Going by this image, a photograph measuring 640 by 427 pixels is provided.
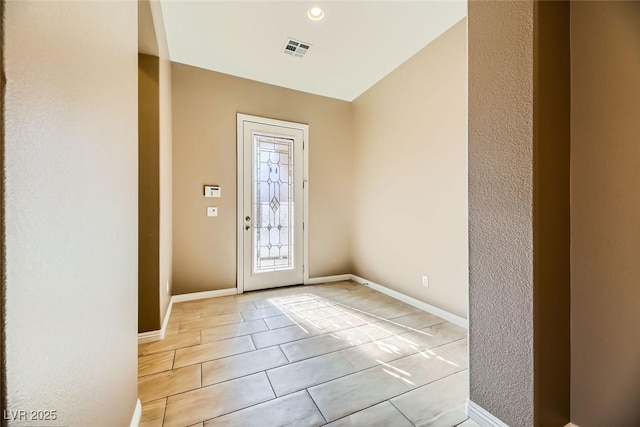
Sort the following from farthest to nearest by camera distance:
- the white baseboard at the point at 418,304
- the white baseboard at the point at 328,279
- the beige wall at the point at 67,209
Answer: the white baseboard at the point at 328,279, the white baseboard at the point at 418,304, the beige wall at the point at 67,209

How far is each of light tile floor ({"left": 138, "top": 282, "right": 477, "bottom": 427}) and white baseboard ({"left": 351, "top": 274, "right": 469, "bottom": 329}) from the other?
9 centimetres

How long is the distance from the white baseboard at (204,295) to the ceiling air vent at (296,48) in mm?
3032

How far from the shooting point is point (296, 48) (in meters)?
2.79

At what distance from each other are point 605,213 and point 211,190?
11.3ft

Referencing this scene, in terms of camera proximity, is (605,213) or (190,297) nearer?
(605,213)

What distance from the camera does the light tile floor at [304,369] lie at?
1380 mm

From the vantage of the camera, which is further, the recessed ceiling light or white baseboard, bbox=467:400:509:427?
the recessed ceiling light

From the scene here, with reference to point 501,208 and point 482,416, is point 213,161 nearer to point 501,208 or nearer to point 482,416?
point 501,208

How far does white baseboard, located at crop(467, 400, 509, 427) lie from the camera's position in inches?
49.2

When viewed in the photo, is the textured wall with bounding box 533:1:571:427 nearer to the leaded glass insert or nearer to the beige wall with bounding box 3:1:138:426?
the beige wall with bounding box 3:1:138:426

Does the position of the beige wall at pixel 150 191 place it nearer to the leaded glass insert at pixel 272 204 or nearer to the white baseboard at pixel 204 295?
the white baseboard at pixel 204 295

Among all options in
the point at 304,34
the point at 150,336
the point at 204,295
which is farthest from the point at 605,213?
the point at 204,295

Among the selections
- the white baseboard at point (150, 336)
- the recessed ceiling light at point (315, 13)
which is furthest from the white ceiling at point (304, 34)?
the white baseboard at point (150, 336)

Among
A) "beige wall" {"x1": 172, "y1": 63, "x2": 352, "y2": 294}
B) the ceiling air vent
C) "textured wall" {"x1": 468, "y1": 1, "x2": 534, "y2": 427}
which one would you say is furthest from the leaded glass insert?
"textured wall" {"x1": 468, "y1": 1, "x2": 534, "y2": 427}
